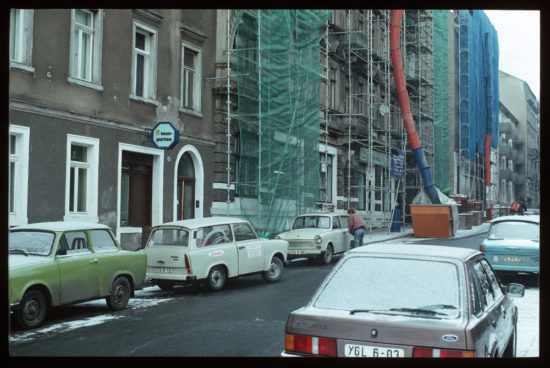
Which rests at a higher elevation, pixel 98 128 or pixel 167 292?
pixel 98 128

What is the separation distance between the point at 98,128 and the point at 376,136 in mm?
19719

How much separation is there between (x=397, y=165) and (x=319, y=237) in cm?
1554

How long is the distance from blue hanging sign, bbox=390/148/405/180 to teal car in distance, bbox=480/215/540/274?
57.5ft

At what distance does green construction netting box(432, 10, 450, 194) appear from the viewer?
3791 cm

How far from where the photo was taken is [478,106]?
1634 inches

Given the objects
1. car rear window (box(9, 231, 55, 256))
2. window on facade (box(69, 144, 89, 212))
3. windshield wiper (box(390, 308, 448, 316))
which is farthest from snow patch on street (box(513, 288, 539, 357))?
window on facade (box(69, 144, 89, 212))

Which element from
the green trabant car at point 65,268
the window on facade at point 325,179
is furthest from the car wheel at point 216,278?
the window on facade at point 325,179

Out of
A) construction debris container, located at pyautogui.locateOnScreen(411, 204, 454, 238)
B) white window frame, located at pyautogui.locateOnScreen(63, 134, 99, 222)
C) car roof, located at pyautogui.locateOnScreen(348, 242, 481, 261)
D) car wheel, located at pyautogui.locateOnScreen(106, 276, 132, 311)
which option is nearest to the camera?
car roof, located at pyautogui.locateOnScreen(348, 242, 481, 261)

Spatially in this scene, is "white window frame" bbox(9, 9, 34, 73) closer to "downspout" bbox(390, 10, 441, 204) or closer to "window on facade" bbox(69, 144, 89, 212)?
"window on facade" bbox(69, 144, 89, 212)

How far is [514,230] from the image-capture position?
44.4 ft

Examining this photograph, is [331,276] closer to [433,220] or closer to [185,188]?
[185,188]
